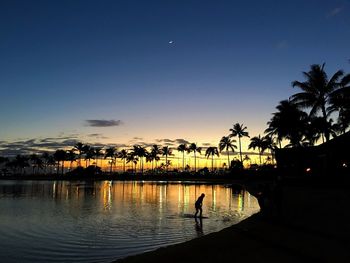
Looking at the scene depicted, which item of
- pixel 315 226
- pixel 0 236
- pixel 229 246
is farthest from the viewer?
pixel 0 236

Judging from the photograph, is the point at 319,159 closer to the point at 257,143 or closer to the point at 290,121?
the point at 290,121

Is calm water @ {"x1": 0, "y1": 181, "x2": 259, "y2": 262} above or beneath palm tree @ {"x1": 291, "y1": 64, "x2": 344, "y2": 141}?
beneath

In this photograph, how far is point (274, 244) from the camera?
13.0 m

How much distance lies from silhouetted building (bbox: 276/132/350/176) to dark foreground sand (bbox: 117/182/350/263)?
2645 centimetres

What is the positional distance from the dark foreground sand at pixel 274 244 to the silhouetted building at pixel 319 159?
2645cm

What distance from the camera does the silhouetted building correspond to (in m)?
43.3

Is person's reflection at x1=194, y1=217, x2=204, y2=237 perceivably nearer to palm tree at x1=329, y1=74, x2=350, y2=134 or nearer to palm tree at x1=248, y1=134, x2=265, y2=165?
palm tree at x1=329, y1=74, x2=350, y2=134

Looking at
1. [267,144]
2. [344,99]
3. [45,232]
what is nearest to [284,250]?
[45,232]

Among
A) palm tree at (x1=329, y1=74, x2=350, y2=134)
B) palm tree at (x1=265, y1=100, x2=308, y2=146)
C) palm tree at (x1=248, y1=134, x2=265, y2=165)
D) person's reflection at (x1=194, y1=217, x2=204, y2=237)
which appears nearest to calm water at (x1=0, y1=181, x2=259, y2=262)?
person's reflection at (x1=194, y1=217, x2=204, y2=237)

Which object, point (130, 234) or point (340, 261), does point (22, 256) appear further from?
point (340, 261)

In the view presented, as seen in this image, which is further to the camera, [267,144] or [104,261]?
[267,144]

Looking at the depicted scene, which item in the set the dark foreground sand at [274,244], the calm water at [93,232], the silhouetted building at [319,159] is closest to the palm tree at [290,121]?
the silhouetted building at [319,159]

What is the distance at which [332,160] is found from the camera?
46.8m

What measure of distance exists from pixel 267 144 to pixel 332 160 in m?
66.8
